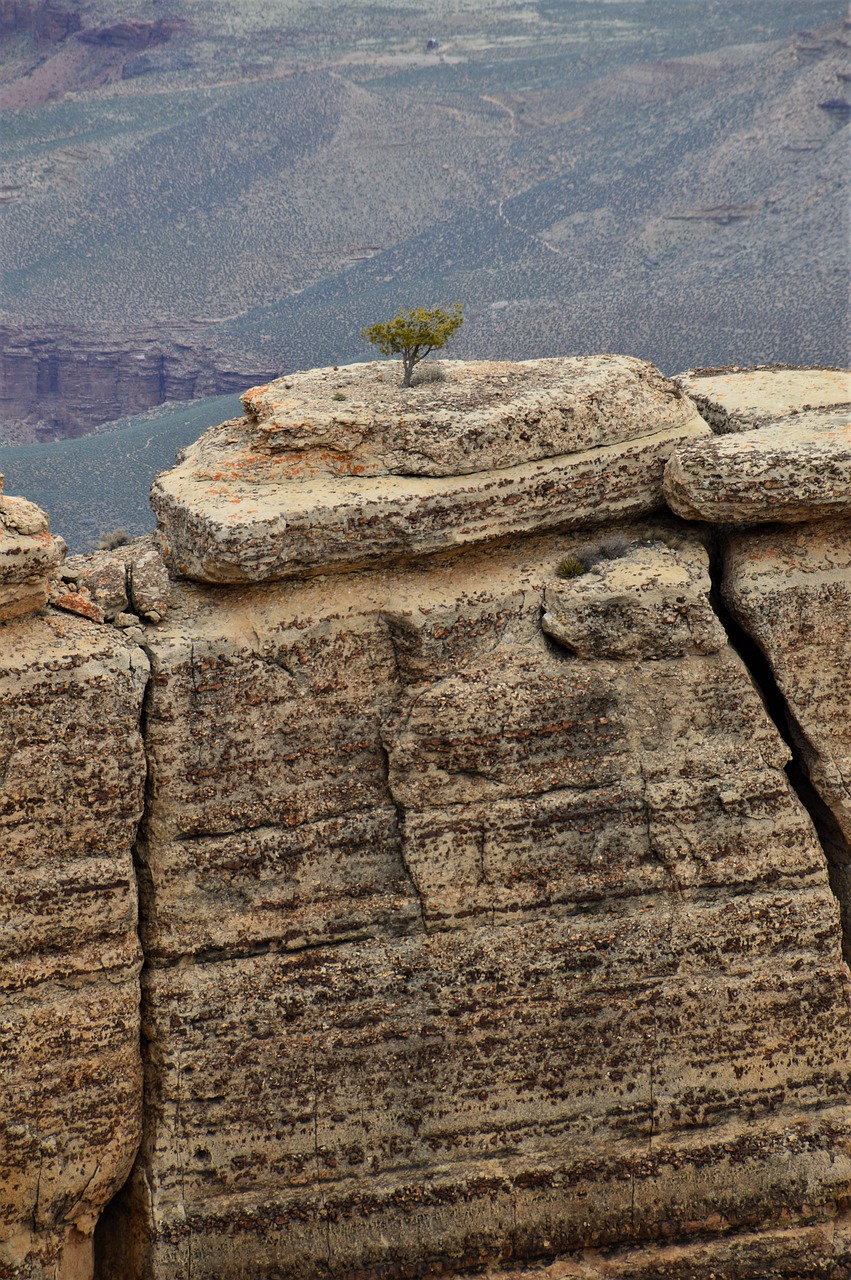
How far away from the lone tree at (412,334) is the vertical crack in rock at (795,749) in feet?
13.6

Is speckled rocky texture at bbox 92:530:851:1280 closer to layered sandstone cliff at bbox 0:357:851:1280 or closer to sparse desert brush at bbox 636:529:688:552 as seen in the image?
layered sandstone cliff at bbox 0:357:851:1280

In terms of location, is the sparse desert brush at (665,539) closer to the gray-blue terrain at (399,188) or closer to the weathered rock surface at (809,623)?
the weathered rock surface at (809,623)

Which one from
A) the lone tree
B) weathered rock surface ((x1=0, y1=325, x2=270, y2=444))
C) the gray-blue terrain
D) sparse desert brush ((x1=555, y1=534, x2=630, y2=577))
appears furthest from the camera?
weathered rock surface ((x1=0, y1=325, x2=270, y2=444))

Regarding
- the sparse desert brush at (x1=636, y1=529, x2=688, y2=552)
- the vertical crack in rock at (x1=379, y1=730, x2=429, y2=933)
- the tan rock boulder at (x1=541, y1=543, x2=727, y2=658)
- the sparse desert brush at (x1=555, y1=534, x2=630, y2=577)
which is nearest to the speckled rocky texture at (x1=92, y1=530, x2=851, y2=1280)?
the vertical crack in rock at (x1=379, y1=730, x2=429, y2=933)

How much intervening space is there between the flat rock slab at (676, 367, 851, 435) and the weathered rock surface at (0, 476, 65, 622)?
7751 millimetres

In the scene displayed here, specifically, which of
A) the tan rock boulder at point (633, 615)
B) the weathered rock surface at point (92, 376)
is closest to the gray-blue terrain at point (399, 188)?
the weathered rock surface at point (92, 376)

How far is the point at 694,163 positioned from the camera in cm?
7019

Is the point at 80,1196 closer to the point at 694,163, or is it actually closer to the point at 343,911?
the point at 343,911

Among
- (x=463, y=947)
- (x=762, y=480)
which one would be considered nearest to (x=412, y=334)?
(x=762, y=480)

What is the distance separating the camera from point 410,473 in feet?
48.2

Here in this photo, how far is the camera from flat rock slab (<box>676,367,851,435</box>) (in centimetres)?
1611

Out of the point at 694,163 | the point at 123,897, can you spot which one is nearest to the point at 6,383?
the point at 694,163

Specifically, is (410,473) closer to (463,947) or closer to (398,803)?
(398,803)

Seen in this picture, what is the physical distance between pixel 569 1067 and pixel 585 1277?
7.20 ft
